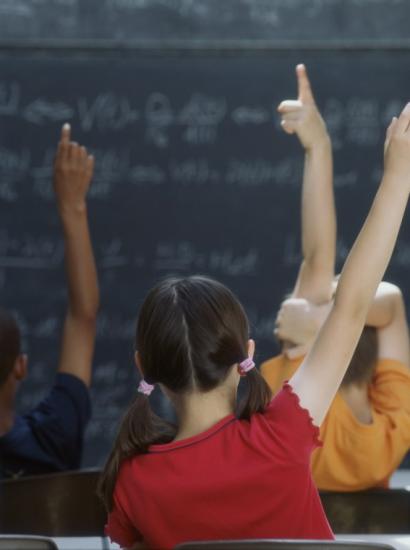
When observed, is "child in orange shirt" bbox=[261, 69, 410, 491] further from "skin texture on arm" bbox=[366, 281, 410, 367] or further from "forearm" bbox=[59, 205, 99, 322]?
"forearm" bbox=[59, 205, 99, 322]

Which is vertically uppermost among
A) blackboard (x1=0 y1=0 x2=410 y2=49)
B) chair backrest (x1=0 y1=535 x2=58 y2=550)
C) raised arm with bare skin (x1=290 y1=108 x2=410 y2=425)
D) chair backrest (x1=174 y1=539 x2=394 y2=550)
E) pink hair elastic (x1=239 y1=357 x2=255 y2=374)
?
blackboard (x1=0 y1=0 x2=410 y2=49)

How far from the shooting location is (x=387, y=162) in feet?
5.87

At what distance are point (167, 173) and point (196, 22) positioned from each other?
58 cm

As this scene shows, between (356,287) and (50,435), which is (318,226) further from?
(356,287)

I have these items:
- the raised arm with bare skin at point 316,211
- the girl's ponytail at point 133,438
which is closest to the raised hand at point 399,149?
the girl's ponytail at point 133,438

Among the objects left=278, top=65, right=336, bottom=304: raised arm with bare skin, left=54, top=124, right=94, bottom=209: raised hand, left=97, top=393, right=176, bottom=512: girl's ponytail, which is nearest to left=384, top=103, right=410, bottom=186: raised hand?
left=97, top=393, right=176, bottom=512: girl's ponytail

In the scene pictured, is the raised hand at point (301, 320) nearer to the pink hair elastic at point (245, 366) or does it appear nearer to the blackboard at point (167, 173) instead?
the pink hair elastic at point (245, 366)

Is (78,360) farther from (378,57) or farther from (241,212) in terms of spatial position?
(378,57)

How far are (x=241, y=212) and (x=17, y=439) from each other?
73.4 inches

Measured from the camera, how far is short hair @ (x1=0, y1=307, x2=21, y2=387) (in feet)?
9.21

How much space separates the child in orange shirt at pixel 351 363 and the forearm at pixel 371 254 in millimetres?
850

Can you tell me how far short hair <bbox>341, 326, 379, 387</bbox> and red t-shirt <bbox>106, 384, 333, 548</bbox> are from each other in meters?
0.91

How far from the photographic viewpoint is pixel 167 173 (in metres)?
4.42

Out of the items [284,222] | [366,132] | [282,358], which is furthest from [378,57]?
[282,358]
